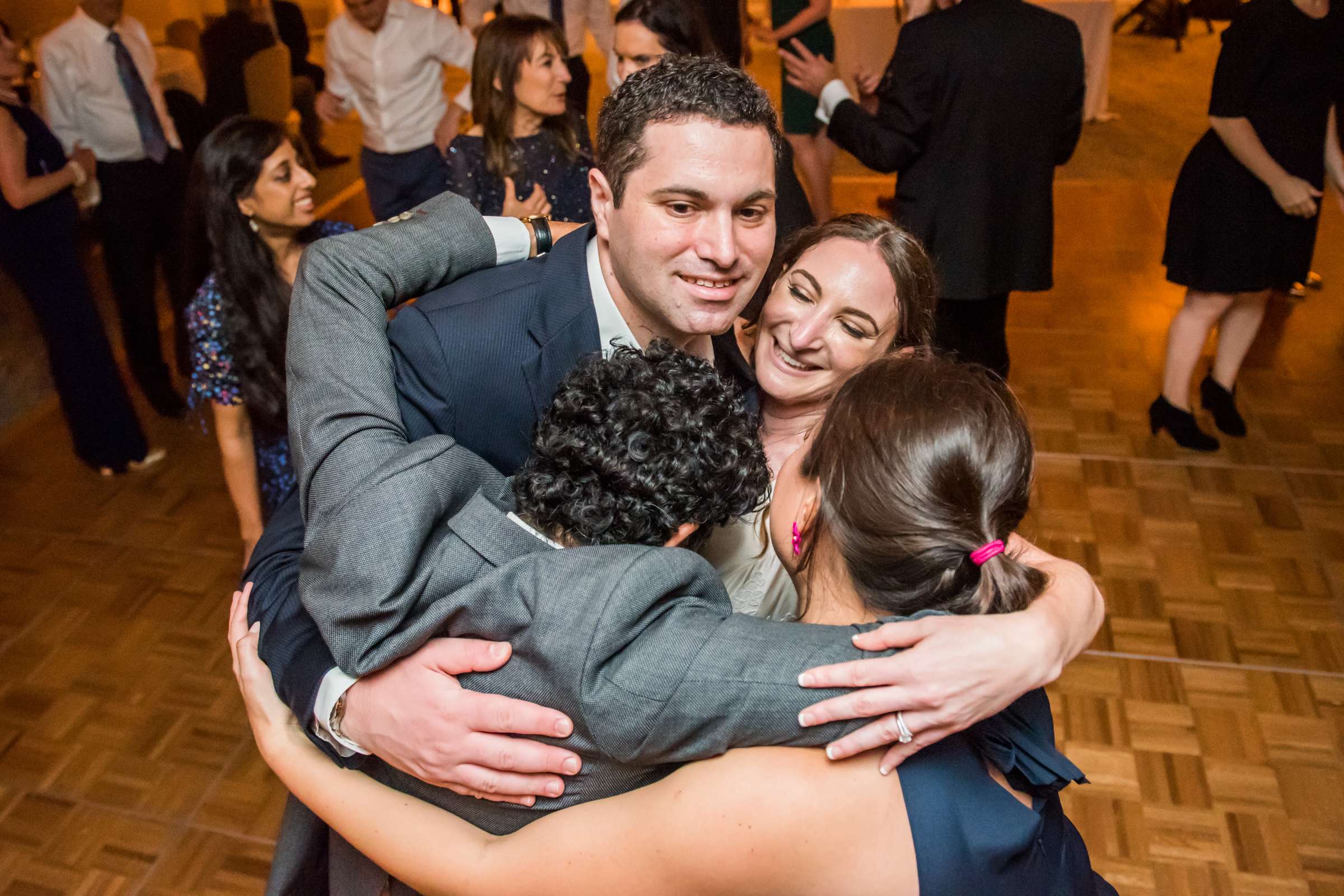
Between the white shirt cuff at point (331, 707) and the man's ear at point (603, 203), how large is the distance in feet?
2.66

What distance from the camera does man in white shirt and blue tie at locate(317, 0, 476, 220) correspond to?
181 inches

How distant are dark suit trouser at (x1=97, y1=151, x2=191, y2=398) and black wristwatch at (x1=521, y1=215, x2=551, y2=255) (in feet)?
8.99

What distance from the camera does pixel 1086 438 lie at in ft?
13.5

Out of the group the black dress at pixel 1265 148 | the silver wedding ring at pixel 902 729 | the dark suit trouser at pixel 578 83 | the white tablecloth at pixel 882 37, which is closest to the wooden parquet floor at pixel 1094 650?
the black dress at pixel 1265 148

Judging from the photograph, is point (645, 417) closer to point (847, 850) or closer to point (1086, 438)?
point (847, 850)

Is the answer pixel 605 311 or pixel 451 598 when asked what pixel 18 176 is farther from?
pixel 451 598

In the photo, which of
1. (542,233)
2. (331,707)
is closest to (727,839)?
(331,707)

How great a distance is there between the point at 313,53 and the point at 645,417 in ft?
26.4

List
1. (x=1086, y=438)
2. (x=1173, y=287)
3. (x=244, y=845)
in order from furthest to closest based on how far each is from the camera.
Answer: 1. (x=1173, y=287)
2. (x=1086, y=438)
3. (x=244, y=845)

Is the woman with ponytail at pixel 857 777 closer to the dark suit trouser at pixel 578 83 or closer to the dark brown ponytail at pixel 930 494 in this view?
the dark brown ponytail at pixel 930 494

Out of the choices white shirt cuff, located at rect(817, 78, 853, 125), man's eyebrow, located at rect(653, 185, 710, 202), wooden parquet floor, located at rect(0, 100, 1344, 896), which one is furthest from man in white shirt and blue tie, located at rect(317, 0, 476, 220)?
man's eyebrow, located at rect(653, 185, 710, 202)

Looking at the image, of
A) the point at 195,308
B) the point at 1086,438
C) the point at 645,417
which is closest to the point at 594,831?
the point at 645,417

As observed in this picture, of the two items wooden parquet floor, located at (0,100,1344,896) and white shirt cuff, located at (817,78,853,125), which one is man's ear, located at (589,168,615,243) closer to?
wooden parquet floor, located at (0,100,1344,896)

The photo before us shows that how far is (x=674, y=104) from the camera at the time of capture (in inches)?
63.4
